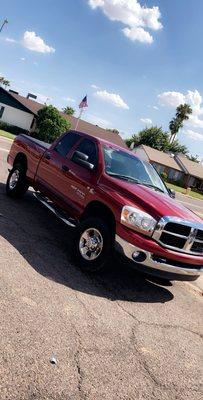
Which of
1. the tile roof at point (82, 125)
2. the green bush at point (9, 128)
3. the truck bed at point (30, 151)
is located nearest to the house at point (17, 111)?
the tile roof at point (82, 125)

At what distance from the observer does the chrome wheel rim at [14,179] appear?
8.80m

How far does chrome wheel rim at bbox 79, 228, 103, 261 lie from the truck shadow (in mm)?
255

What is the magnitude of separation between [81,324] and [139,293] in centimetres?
177

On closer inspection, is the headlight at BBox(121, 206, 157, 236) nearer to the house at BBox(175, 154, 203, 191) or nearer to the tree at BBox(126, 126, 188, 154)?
the house at BBox(175, 154, 203, 191)

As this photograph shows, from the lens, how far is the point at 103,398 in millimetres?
3244

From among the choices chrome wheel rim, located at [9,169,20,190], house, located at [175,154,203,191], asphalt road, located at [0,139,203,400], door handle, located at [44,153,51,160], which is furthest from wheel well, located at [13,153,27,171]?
house, located at [175,154,203,191]

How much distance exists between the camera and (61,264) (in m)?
5.88

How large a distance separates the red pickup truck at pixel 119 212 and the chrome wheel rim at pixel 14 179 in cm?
129

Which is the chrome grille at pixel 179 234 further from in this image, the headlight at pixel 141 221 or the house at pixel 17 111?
the house at pixel 17 111

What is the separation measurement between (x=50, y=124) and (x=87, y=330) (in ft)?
148

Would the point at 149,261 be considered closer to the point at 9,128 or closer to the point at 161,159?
the point at 9,128

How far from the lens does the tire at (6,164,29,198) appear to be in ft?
28.5

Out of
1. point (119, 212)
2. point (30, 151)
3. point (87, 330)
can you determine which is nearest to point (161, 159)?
point (30, 151)

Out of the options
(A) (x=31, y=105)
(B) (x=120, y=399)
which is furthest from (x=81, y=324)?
(A) (x=31, y=105)
